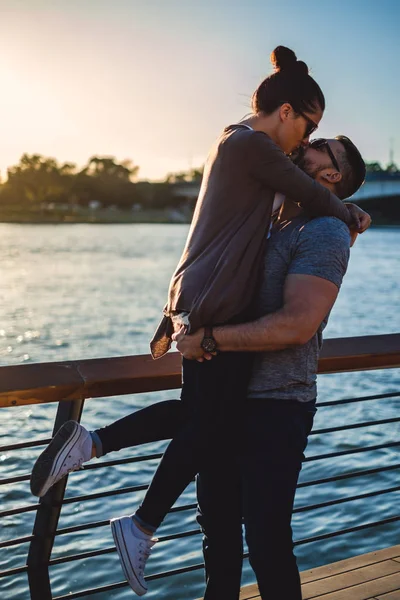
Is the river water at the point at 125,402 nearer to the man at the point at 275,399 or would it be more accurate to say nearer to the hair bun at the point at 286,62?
the man at the point at 275,399

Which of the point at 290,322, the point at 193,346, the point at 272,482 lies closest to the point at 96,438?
the point at 193,346

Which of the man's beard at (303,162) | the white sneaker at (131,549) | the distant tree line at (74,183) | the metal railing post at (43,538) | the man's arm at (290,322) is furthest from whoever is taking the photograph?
the distant tree line at (74,183)

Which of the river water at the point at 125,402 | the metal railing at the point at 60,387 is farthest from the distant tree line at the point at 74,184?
the metal railing at the point at 60,387

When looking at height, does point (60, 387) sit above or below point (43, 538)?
above

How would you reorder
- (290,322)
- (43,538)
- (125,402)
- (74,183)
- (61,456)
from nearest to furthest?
(290,322), (61,456), (43,538), (125,402), (74,183)

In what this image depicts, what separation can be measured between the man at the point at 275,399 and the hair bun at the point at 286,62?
0.19 m

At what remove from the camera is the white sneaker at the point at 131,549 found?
1926 mm

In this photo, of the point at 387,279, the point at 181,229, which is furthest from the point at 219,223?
the point at 181,229

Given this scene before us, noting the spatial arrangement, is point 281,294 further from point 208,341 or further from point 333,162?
point 333,162

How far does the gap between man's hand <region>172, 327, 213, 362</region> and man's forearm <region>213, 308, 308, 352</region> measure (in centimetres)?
4

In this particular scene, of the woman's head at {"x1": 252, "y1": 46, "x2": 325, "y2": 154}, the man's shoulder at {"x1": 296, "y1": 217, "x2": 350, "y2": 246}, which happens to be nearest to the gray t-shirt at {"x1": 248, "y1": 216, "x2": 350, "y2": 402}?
the man's shoulder at {"x1": 296, "y1": 217, "x2": 350, "y2": 246}

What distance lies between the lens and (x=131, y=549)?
193 cm

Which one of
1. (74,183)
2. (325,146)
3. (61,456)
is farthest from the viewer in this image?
(74,183)

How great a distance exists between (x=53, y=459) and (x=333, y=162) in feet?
3.27
